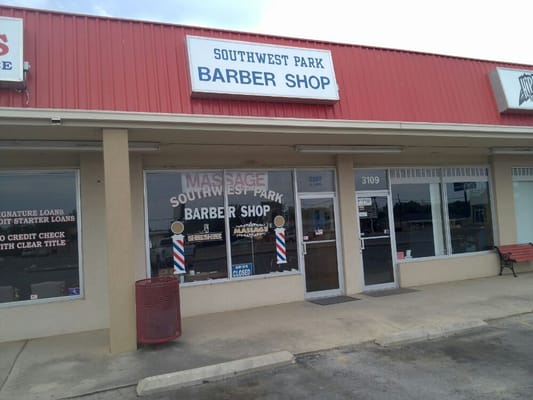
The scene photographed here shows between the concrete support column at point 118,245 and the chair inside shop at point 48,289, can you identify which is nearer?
the concrete support column at point 118,245

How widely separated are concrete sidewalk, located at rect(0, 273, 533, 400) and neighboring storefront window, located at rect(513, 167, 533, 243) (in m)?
2.98

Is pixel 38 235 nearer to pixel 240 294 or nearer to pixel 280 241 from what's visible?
pixel 240 294

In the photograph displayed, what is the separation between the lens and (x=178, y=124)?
6.77m

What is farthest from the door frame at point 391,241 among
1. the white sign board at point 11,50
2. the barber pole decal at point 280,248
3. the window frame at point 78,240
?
the white sign board at point 11,50

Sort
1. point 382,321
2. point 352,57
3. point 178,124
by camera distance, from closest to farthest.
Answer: point 178,124 < point 382,321 < point 352,57

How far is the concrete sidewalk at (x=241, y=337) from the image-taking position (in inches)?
215

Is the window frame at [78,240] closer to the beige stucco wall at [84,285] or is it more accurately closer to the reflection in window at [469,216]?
the beige stucco wall at [84,285]

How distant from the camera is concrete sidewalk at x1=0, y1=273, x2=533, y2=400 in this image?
5.46 meters

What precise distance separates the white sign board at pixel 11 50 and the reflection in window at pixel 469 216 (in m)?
9.69

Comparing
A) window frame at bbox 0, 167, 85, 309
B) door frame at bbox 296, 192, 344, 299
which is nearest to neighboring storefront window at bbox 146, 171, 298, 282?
door frame at bbox 296, 192, 344, 299

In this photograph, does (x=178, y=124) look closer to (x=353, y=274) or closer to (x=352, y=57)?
(x=352, y=57)

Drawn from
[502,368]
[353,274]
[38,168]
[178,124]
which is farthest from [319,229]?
[38,168]

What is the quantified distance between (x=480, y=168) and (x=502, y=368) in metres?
7.62

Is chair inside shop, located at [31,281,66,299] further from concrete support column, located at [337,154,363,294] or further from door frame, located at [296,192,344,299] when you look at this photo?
concrete support column, located at [337,154,363,294]
